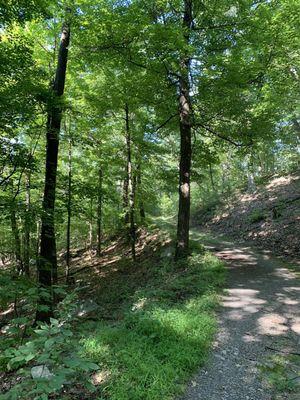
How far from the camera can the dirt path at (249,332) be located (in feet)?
12.5

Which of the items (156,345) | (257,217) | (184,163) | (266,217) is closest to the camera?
(156,345)

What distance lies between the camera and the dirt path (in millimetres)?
3809

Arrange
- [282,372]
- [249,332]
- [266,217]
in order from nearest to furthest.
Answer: [282,372] → [249,332] → [266,217]

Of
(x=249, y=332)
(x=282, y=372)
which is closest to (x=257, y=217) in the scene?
(x=249, y=332)

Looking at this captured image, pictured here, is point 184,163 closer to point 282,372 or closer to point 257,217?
point 282,372

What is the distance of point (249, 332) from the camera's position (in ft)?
17.4

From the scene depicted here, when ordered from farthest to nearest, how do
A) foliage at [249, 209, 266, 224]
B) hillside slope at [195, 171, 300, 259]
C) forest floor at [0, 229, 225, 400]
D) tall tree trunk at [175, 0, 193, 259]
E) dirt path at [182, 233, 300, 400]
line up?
foliage at [249, 209, 266, 224]
hillside slope at [195, 171, 300, 259]
tall tree trunk at [175, 0, 193, 259]
dirt path at [182, 233, 300, 400]
forest floor at [0, 229, 225, 400]

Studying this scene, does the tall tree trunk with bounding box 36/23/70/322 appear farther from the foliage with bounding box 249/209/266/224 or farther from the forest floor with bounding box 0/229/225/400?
the foliage with bounding box 249/209/266/224

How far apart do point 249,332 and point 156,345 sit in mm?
1783

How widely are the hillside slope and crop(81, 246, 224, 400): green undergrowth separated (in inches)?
242

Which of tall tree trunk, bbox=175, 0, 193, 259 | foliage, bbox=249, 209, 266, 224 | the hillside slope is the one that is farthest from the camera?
foliage, bbox=249, 209, 266, 224

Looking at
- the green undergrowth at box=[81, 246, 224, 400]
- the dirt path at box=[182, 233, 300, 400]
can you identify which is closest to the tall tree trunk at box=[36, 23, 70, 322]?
the green undergrowth at box=[81, 246, 224, 400]

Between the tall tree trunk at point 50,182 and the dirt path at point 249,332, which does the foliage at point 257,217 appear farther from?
the tall tree trunk at point 50,182

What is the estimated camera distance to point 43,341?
2.77m
